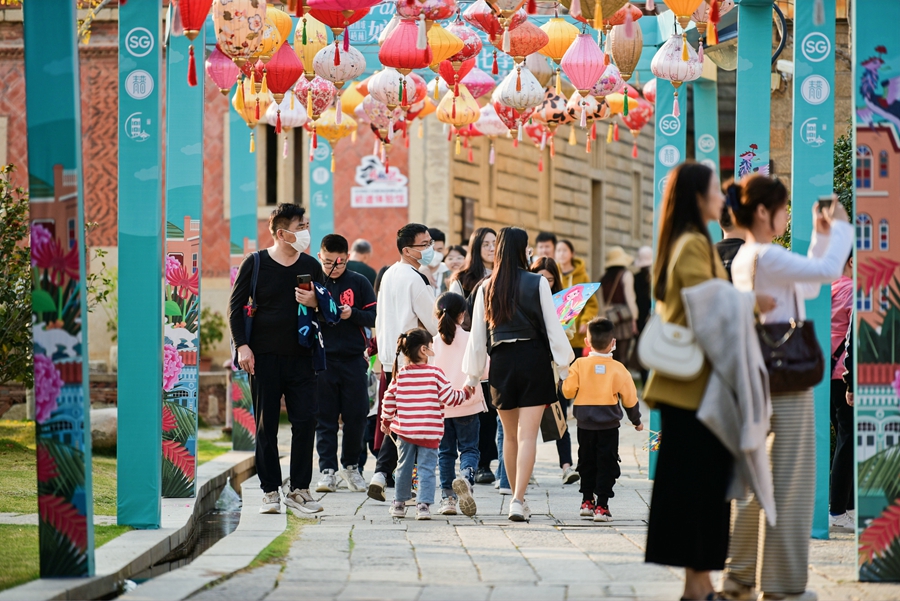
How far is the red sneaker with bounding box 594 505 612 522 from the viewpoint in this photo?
31.5 feet

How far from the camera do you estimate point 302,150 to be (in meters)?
26.6

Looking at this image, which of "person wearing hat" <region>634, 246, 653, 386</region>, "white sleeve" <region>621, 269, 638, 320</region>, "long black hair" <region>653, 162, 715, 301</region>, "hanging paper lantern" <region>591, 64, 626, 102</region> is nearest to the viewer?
"long black hair" <region>653, 162, 715, 301</region>

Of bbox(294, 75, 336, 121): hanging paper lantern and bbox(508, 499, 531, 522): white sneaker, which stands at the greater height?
bbox(294, 75, 336, 121): hanging paper lantern

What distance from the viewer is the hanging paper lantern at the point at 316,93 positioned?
1348cm

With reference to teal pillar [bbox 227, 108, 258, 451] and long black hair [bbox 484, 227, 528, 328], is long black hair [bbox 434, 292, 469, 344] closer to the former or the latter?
long black hair [bbox 484, 227, 528, 328]

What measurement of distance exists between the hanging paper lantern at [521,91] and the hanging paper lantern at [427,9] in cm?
132

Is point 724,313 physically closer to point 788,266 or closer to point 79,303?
point 788,266

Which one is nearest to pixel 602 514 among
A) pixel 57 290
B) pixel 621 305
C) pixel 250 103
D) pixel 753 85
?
pixel 753 85

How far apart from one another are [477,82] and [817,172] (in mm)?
6228

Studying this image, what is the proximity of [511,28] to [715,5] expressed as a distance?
360 cm

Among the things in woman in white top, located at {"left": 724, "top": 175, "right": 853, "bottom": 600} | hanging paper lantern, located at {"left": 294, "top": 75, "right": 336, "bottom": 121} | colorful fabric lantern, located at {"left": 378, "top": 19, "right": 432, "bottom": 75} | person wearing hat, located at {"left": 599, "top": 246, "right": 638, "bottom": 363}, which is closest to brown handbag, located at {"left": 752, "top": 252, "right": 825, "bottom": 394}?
woman in white top, located at {"left": 724, "top": 175, "right": 853, "bottom": 600}

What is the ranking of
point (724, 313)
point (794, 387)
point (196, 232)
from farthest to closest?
point (196, 232), point (794, 387), point (724, 313)

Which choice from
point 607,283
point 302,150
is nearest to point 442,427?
point 607,283

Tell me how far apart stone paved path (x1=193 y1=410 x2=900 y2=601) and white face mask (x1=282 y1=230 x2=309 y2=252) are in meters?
1.93
